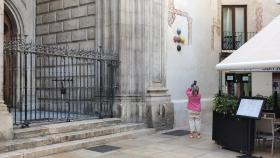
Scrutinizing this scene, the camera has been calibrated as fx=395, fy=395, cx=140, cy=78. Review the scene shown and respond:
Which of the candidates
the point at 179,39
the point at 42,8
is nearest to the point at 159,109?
the point at 179,39

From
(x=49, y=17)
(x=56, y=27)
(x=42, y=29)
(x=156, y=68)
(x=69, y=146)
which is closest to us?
(x=69, y=146)

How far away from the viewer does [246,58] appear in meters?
8.79

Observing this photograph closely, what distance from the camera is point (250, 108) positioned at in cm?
862

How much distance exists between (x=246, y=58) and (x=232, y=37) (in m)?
13.6

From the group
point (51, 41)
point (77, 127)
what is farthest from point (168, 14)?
point (77, 127)

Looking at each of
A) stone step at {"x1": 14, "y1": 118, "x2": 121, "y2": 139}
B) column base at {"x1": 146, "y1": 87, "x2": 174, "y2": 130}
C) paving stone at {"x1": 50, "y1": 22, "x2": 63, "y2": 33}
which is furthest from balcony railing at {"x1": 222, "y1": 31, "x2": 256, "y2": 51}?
stone step at {"x1": 14, "y1": 118, "x2": 121, "y2": 139}

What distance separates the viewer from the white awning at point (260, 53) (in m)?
8.17

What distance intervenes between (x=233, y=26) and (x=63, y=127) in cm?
1463

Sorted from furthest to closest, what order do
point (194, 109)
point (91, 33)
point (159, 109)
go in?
point (91, 33), point (159, 109), point (194, 109)

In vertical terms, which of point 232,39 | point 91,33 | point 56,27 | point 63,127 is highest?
point 232,39

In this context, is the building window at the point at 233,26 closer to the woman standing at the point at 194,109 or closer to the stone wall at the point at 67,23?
the stone wall at the point at 67,23

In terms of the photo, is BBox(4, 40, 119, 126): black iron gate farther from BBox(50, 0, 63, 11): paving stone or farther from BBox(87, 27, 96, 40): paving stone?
BBox(50, 0, 63, 11): paving stone

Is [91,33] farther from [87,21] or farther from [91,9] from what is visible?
[91,9]

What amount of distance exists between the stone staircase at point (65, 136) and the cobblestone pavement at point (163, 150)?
0.25 metres
